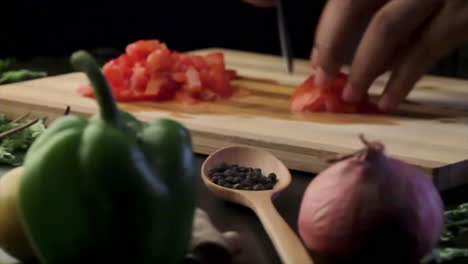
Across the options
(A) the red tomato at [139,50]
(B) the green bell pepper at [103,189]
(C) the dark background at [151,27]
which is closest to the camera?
(B) the green bell pepper at [103,189]

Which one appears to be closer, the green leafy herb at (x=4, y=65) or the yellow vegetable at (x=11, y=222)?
the yellow vegetable at (x=11, y=222)

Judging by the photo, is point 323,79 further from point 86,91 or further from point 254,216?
point 254,216

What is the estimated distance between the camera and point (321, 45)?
72.9 inches

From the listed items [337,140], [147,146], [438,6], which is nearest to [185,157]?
[147,146]

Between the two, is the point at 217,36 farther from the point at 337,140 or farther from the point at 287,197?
the point at 287,197

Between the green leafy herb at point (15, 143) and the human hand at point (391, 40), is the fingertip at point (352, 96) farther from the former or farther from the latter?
the green leafy herb at point (15, 143)

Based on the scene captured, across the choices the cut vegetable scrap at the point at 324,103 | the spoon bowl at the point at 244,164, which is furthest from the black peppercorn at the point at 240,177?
the cut vegetable scrap at the point at 324,103

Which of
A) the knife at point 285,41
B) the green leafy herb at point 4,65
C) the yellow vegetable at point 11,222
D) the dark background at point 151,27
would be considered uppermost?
the yellow vegetable at point 11,222

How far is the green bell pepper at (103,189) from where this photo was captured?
849 millimetres

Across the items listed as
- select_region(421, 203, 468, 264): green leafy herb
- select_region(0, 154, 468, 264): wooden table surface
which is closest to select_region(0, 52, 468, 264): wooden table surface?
select_region(0, 154, 468, 264): wooden table surface

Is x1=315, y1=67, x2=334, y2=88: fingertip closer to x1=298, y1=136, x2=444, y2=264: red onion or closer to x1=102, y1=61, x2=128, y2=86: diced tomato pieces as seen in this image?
x1=102, y1=61, x2=128, y2=86: diced tomato pieces

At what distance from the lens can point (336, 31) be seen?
1.82 meters

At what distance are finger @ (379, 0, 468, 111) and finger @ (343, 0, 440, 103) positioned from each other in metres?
0.03

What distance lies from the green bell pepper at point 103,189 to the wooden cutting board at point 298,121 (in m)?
0.60
